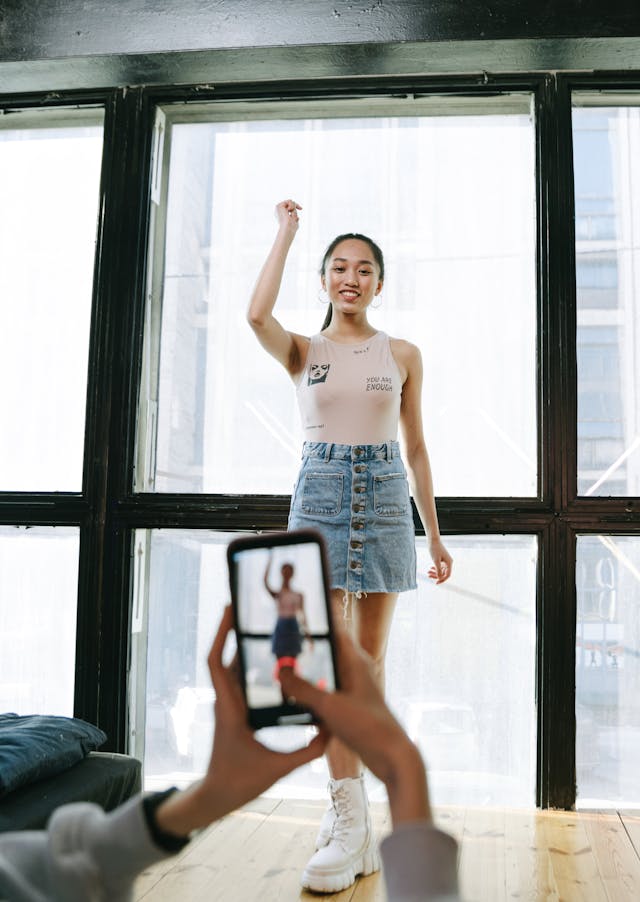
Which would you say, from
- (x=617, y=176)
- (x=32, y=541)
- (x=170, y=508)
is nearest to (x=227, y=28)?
(x=617, y=176)

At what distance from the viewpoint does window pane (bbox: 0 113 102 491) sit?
322 cm

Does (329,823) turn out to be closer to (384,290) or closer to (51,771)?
(51,771)

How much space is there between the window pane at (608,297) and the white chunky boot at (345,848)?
131cm

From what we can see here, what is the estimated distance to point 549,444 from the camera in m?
2.96

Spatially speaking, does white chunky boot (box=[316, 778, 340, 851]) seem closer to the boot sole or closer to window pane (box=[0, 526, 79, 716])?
the boot sole

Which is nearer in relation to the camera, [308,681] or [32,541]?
[308,681]

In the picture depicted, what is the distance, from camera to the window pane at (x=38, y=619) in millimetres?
3119

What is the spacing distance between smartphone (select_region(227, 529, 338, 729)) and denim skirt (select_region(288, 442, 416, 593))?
1.57m

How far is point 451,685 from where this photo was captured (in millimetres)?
2963

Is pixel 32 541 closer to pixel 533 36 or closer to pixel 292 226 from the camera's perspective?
pixel 292 226

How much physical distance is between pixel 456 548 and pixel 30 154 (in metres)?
2.15

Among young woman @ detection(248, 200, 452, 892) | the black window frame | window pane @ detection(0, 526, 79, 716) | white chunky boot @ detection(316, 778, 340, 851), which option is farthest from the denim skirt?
window pane @ detection(0, 526, 79, 716)

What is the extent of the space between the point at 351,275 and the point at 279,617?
1881mm

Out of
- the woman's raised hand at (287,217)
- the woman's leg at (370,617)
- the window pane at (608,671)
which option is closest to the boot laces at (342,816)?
the woman's leg at (370,617)
